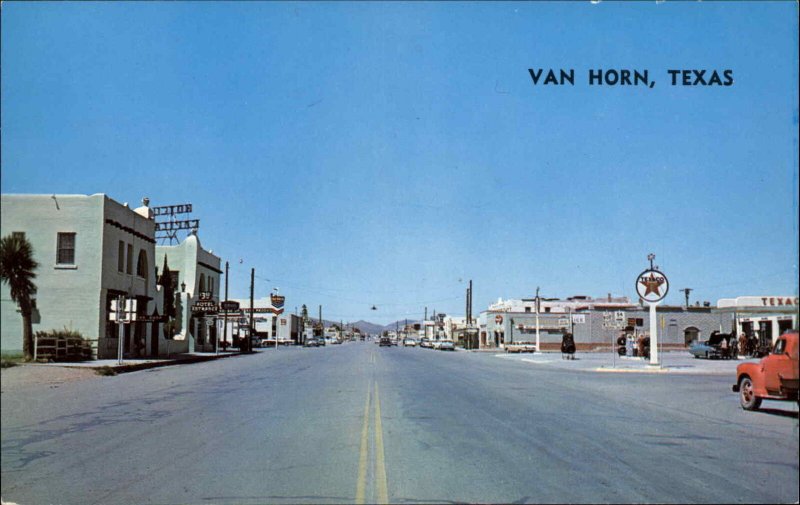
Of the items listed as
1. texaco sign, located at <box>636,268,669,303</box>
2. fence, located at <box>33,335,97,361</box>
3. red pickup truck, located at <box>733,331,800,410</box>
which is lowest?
red pickup truck, located at <box>733,331,800,410</box>

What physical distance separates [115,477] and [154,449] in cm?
182

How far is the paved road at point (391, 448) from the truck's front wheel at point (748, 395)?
34cm

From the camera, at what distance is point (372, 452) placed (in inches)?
379

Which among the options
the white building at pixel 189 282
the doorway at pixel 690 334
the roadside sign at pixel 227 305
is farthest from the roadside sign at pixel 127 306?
the doorway at pixel 690 334

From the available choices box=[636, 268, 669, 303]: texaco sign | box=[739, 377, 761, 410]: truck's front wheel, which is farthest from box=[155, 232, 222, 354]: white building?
box=[739, 377, 761, 410]: truck's front wheel

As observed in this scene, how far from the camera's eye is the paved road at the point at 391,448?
23.8 feet

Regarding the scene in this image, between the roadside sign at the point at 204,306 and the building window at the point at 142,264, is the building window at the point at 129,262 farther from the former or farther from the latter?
the roadside sign at the point at 204,306

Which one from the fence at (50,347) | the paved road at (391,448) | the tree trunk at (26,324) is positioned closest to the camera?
the tree trunk at (26,324)

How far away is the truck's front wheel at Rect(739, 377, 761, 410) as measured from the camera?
14.0 metres

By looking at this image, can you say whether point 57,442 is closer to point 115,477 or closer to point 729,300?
point 115,477

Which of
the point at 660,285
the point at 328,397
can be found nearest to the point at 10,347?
the point at 328,397

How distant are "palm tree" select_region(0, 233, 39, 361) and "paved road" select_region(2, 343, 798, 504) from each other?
41 cm

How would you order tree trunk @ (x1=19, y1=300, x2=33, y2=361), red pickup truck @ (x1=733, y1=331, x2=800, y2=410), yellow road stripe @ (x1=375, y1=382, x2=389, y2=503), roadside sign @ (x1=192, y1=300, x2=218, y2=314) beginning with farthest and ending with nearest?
roadside sign @ (x1=192, y1=300, x2=218, y2=314) → red pickup truck @ (x1=733, y1=331, x2=800, y2=410) → yellow road stripe @ (x1=375, y1=382, x2=389, y2=503) → tree trunk @ (x1=19, y1=300, x2=33, y2=361)

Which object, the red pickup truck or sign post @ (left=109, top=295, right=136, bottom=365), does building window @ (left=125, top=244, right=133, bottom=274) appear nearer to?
sign post @ (left=109, top=295, right=136, bottom=365)
